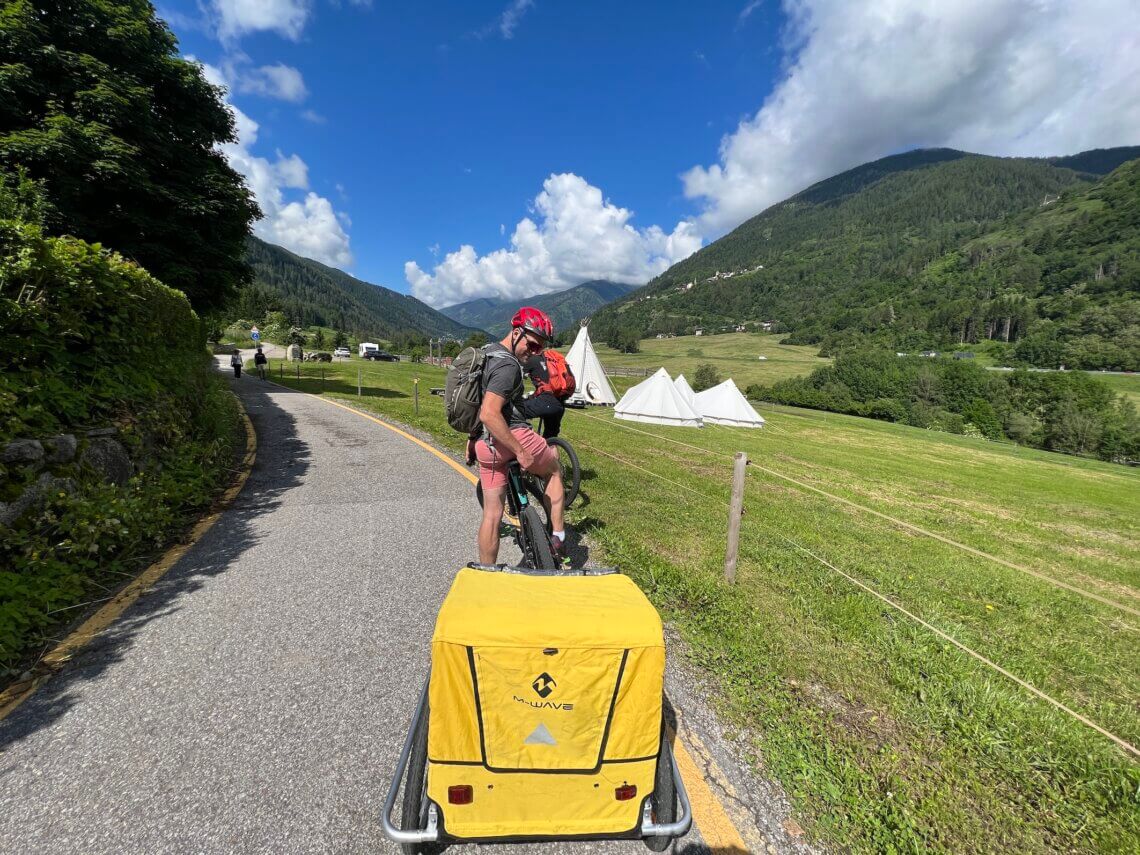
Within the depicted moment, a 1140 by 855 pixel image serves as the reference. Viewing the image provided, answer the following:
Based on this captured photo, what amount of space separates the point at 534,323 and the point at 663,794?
2798 mm

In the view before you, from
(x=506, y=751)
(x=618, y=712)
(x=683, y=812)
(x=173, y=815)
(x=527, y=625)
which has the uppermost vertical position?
(x=527, y=625)

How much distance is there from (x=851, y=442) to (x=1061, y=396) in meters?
55.9

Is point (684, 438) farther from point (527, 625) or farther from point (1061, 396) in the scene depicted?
point (1061, 396)

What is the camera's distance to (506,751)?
5.01ft

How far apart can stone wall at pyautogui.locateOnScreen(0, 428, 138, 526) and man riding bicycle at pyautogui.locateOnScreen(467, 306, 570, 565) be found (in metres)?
3.10

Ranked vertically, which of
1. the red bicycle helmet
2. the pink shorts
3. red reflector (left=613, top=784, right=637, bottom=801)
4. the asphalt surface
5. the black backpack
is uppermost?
the red bicycle helmet

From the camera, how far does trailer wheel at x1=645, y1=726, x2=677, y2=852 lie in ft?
5.50

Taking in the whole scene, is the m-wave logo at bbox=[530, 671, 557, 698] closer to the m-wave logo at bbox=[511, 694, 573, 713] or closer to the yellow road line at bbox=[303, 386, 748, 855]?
the m-wave logo at bbox=[511, 694, 573, 713]

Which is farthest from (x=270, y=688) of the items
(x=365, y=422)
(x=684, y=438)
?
(x=684, y=438)

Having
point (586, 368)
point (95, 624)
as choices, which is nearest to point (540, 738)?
point (95, 624)

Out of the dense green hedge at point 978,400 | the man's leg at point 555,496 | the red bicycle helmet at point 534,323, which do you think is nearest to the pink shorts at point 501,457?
the man's leg at point 555,496

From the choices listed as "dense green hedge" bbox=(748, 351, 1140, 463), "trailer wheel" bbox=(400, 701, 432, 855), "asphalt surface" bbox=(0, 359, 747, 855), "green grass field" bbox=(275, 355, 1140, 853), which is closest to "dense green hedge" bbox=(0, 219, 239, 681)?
"asphalt surface" bbox=(0, 359, 747, 855)

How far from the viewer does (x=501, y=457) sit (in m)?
3.21

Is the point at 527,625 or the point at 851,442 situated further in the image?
the point at 851,442
